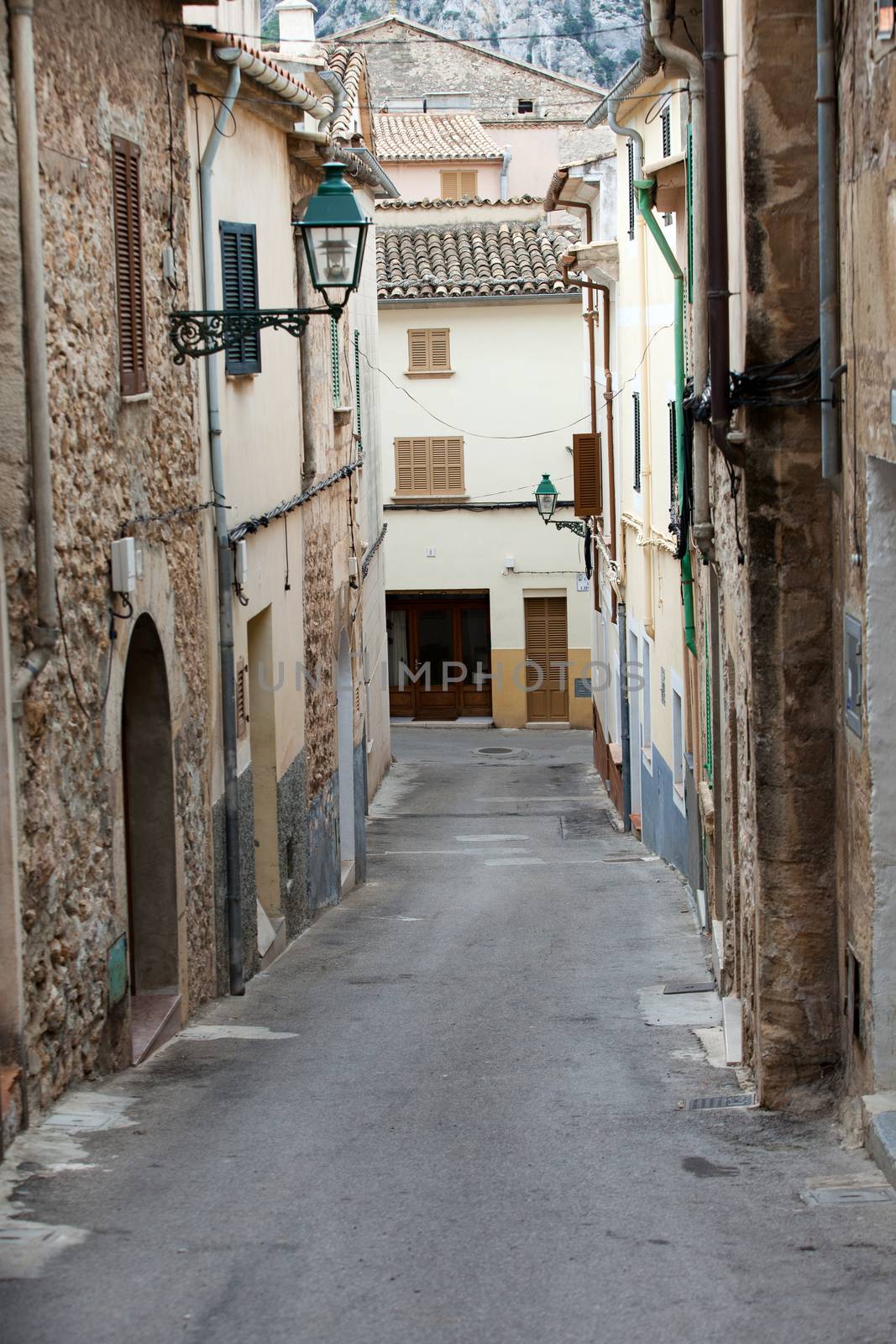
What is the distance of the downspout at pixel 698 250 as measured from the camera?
9.52 m

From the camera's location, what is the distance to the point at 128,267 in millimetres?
9398

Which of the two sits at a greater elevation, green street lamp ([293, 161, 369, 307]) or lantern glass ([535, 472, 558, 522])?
green street lamp ([293, 161, 369, 307])

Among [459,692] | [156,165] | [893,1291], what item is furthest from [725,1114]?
[459,692]

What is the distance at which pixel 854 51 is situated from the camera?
6273mm

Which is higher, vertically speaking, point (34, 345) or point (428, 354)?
point (428, 354)

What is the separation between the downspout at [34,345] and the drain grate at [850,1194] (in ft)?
12.4

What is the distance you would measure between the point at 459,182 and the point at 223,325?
3257 centimetres

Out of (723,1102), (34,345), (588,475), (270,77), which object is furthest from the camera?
(588,475)

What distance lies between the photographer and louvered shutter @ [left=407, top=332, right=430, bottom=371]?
33875 mm

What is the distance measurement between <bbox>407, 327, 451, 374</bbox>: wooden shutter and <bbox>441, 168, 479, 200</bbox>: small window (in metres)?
8.47

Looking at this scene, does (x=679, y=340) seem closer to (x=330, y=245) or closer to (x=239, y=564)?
(x=239, y=564)

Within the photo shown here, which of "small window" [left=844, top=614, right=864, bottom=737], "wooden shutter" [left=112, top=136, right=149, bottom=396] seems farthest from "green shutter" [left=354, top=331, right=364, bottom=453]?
"small window" [left=844, top=614, right=864, bottom=737]

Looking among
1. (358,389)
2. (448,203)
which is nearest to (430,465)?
(448,203)

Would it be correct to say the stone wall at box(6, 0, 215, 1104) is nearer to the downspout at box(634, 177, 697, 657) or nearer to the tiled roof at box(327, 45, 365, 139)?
the downspout at box(634, 177, 697, 657)
